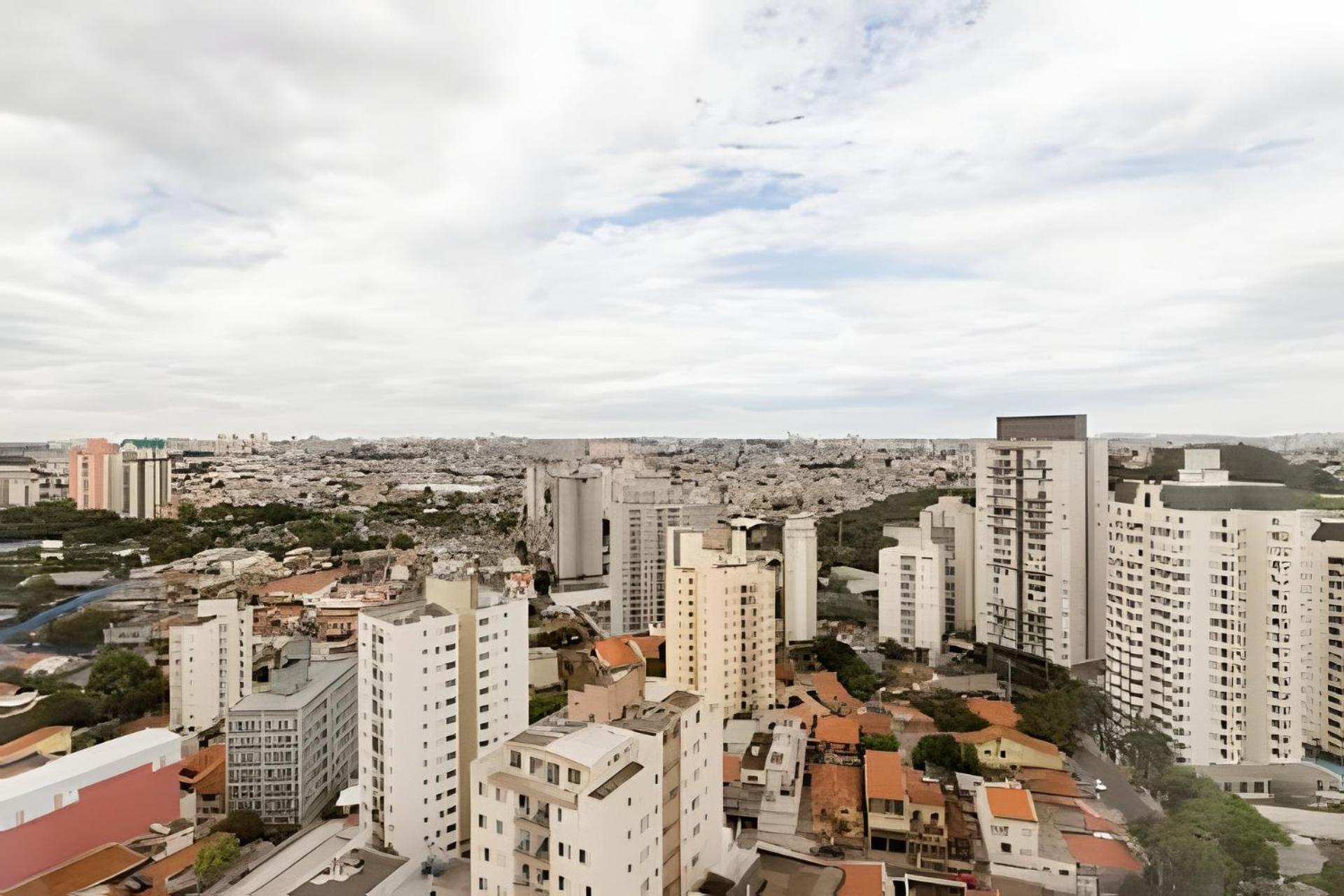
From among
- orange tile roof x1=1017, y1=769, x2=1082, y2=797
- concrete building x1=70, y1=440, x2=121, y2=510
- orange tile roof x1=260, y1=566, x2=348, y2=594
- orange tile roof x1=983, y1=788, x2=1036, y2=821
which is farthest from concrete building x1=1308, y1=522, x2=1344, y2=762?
concrete building x1=70, y1=440, x2=121, y2=510

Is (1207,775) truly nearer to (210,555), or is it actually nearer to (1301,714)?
(1301,714)

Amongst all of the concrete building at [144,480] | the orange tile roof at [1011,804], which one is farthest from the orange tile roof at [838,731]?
the concrete building at [144,480]

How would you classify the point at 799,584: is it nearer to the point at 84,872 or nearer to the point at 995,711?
the point at 995,711

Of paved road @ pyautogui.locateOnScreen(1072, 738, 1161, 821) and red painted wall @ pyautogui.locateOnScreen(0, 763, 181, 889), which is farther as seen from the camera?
paved road @ pyautogui.locateOnScreen(1072, 738, 1161, 821)

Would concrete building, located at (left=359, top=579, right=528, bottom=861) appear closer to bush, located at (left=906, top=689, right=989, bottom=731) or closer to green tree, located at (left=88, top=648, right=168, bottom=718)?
bush, located at (left=906, top=689, right=989, bottom=731)

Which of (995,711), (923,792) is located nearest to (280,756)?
(923,792)

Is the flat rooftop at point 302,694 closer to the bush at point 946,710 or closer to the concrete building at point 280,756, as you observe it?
the concrete building at point 280,756
